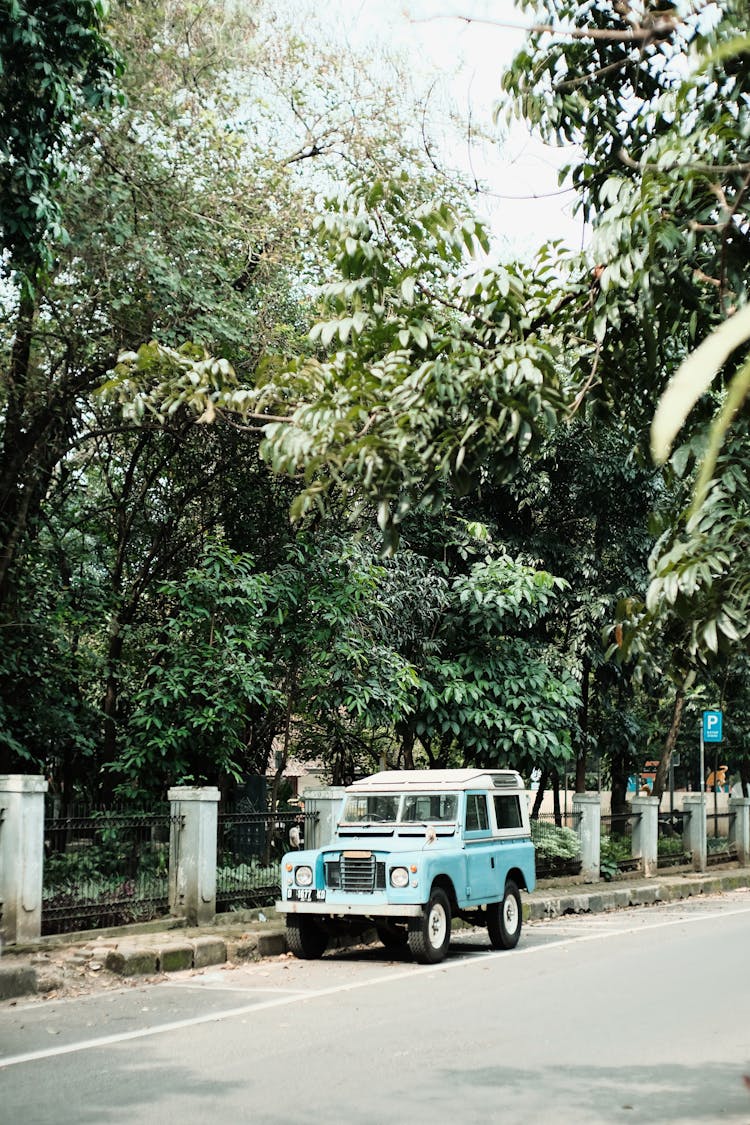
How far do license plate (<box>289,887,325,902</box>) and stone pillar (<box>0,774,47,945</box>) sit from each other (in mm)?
2531

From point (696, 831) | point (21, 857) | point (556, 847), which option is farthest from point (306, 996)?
point (696, 831)

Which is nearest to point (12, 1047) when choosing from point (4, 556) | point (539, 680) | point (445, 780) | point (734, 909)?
point (445, 780)

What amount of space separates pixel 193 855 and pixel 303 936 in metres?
1.74

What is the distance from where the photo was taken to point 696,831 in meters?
27.7

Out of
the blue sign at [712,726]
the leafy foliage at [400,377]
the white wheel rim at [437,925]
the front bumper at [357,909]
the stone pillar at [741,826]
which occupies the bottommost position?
the stone pillar at [741,826]

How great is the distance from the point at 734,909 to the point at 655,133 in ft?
54.5

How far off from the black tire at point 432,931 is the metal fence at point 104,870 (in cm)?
321

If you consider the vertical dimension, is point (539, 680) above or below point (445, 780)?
above

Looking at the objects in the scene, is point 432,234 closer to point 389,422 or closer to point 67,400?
point 389,422

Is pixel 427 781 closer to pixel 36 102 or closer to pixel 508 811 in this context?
pixel 508 811

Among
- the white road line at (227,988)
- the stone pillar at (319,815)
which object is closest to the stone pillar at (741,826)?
the stone pillar at (319,815)

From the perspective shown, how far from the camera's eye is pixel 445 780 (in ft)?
47.4

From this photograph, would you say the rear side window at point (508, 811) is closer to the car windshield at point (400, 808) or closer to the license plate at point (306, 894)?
the car windshield at point (400, 808)

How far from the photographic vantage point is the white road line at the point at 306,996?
27.6 ft
